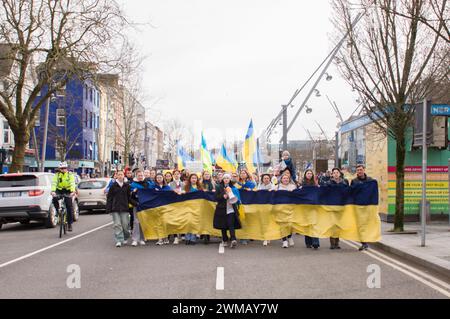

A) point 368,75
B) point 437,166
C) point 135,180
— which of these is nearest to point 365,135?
point 437,166

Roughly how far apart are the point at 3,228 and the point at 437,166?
568 inches

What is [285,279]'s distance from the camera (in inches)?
344

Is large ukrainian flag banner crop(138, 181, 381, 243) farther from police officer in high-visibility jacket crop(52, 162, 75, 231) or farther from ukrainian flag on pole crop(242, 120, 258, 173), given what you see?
ukrainian flag on pole crop(242, 120, 258, 173)

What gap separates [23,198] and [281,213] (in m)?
8.28

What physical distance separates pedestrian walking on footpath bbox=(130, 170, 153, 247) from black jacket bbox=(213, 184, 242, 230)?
1.97 m

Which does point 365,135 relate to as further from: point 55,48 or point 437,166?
point 55,48

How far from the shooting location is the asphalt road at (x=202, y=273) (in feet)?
25.2

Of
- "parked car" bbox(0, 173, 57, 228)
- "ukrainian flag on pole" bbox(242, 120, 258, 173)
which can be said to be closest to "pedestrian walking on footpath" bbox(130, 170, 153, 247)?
"parked car" bbox(0, 173, 57, 228)

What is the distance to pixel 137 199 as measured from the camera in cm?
1423

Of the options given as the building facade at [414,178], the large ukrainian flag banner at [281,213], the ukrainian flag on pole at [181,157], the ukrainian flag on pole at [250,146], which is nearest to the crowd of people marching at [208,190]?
the large ukrainian flag banner at [281,213]

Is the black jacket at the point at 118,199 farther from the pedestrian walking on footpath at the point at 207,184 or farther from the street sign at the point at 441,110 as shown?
the street sign at the point at 441,110

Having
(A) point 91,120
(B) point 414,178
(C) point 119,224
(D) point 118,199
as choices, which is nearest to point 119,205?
(D) point 118,199

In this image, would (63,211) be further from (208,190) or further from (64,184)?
(208,190)

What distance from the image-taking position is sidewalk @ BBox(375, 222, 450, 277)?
9938 mm
